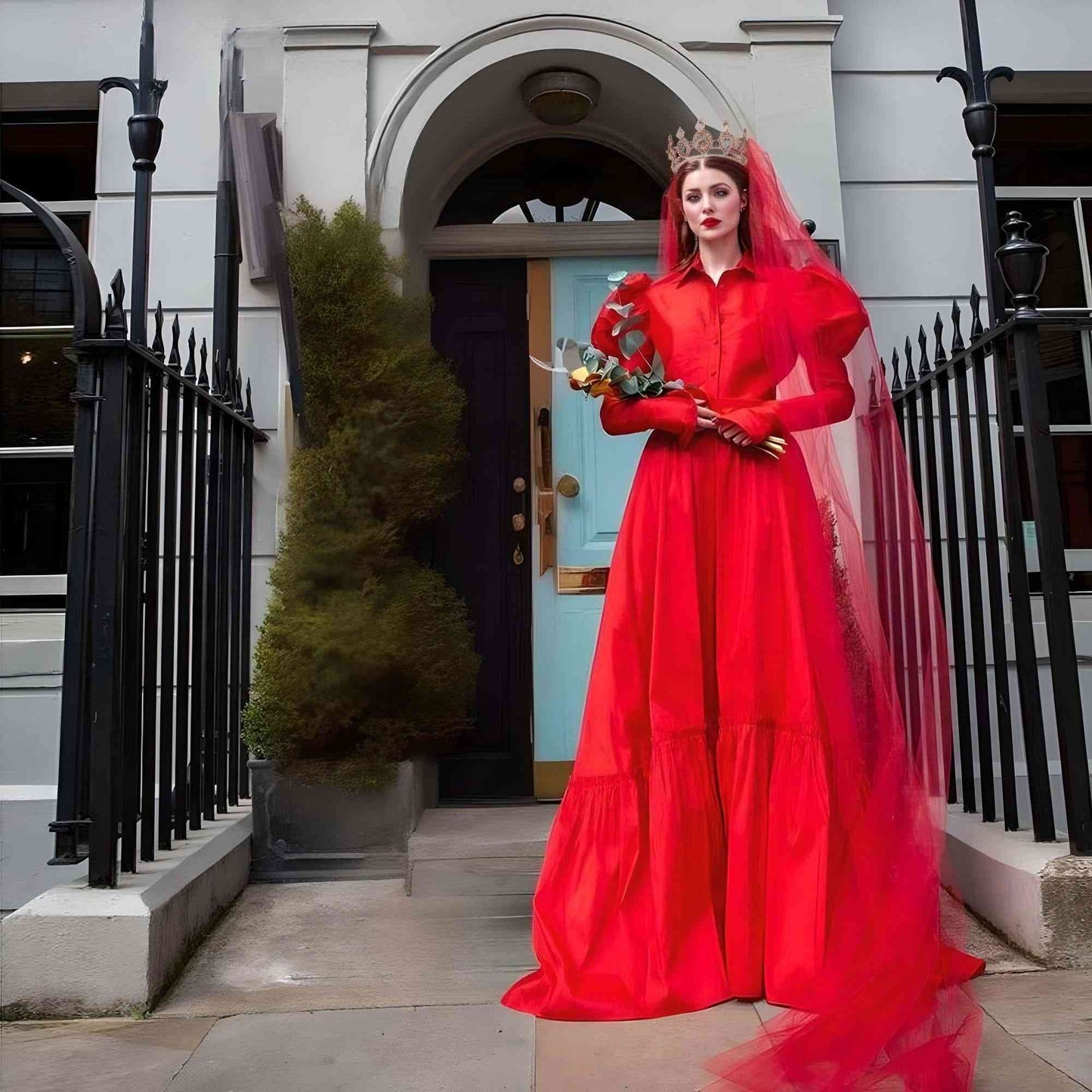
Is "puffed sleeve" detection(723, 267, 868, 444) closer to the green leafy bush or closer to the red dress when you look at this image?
the red dress

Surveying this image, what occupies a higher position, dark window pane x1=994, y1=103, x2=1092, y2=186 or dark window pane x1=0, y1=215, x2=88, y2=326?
dark window pane x1=994, y1=103, x2=1092, y2=186

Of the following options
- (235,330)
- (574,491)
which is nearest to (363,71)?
(235,330)

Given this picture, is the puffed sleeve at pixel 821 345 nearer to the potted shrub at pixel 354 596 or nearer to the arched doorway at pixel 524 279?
the potted shrub at pixel 354 596

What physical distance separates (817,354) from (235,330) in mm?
2400

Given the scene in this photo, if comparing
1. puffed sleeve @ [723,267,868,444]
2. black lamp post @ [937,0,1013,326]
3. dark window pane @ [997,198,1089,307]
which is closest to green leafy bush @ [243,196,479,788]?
puffed sleeve @ [723,267,868,444]

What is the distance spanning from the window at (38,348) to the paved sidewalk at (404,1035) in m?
2.28

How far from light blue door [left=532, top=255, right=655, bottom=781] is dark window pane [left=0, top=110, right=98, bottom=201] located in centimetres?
230

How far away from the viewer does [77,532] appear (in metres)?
2.34

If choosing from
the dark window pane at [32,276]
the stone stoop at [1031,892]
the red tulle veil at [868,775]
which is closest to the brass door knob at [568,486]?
the red tulle veil at [868,775]

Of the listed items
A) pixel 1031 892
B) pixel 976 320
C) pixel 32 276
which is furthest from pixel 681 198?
pixel 32 276

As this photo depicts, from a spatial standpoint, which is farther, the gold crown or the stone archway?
the stone archway

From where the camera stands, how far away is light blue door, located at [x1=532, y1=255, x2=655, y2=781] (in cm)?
395

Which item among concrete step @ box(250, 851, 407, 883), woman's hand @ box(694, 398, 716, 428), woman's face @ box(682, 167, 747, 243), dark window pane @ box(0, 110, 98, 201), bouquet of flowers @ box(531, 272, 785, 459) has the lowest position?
concrete step @ box(250, 851, 407, 883)

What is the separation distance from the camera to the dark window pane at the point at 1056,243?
14.0ft
